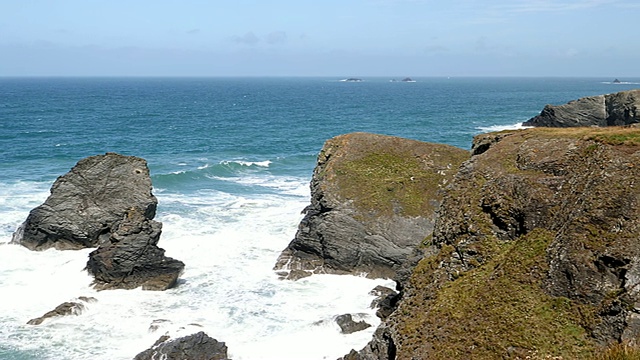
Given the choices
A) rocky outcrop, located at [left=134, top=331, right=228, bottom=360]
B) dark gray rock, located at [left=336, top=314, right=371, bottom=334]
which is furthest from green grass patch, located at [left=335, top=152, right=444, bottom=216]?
rocky outcrop, located at [left=134, top=331, right=228, bottom=360]

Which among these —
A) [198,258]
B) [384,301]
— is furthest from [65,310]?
[384,301]

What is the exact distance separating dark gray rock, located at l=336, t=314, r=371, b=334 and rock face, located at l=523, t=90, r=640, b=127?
67.2 m

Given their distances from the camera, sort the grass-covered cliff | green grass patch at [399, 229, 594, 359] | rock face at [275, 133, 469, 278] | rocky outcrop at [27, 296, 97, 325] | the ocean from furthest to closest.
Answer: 1. rock face at [275, 133, 469, 278]
2. rocky outcrop at [27, 296, 97, 325]
3. the ocean
4. the grass-covered cliff
5. green grass patch at [399, 229, 594, 359]

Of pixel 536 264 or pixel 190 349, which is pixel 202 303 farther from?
pixel 536 264

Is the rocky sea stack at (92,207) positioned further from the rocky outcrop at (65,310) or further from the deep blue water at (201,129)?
the deep blue water at (201,129)

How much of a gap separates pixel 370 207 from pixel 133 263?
56.3 feet

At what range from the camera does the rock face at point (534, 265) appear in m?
20.7

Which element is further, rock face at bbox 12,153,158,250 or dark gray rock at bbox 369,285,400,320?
rock face at bbox 12,153,158,250

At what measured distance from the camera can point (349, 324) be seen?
32.4 m

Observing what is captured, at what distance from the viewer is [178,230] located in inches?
2028

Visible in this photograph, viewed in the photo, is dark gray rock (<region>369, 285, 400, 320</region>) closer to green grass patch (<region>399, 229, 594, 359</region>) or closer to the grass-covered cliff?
the grass-covered cliff

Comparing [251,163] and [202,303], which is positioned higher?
[251,163]

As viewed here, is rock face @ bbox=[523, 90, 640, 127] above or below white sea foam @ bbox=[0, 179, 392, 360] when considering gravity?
above

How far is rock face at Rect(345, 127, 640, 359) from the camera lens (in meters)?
20.7
